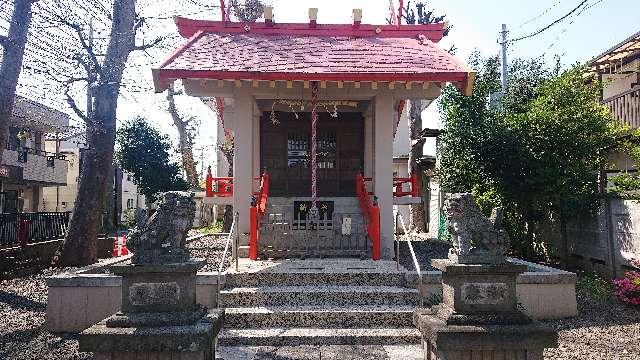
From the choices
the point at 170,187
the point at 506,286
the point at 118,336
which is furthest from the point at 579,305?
the point at 170,187

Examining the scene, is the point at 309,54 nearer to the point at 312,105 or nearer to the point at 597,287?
the point at 312,105

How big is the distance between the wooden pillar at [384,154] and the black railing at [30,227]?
33.8 ft

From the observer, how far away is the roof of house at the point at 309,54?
30.3 ft

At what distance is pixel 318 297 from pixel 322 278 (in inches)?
25.0

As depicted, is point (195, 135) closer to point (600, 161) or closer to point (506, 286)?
point (600, 161)

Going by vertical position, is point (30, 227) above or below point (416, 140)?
below

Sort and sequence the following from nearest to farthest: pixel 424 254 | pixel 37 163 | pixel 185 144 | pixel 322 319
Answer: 1. pixel 322 319
2. pixel 424 254
3. pixel 37 163
4. pixel 185 144

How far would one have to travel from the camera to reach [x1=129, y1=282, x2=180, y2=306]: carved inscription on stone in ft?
15.1

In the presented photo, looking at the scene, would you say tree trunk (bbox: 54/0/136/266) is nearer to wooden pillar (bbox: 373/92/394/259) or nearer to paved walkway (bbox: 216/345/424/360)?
wooden pillar (bbox: 373/92/394/259)

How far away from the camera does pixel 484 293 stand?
4.68m

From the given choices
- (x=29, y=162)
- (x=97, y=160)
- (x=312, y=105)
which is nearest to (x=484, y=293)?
(x=312, y=105)

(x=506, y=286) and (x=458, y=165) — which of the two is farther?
(x=458, y=165)

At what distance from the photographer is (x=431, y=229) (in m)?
20.5

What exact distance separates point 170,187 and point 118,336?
21547mm
